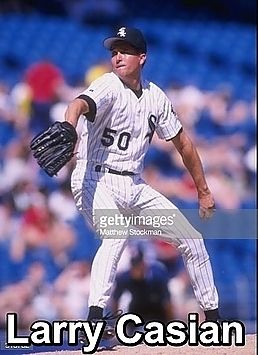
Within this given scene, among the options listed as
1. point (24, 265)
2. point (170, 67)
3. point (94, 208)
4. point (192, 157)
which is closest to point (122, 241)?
point (94, 208)

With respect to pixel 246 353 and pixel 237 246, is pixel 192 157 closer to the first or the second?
pixel 246 353

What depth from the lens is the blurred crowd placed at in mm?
3461

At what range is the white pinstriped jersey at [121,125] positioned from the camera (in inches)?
99.9

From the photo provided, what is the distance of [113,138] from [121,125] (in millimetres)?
37

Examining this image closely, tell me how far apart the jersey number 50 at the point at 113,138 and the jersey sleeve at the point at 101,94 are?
60 millimetres

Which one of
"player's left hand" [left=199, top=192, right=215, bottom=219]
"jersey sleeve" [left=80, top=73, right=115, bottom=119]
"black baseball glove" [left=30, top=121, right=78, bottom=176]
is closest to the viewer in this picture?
"black baseball glove" [left=30, top=121, right=78, bottom=176]

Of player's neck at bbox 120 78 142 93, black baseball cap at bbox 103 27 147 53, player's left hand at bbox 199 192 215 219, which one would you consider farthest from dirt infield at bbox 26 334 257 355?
black baseball cap at bbox 103 27 147 53

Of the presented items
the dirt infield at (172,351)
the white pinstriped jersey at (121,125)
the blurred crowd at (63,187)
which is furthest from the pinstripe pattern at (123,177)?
the blurred crowd at (63,187)

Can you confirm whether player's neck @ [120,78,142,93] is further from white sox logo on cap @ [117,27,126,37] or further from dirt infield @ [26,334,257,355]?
dirt infield @ [26,334,257,355]

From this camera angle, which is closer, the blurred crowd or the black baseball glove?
the black baseball glove

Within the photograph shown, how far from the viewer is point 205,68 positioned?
4527mm

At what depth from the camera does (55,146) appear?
2.40 meters

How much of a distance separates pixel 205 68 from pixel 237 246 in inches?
36.3

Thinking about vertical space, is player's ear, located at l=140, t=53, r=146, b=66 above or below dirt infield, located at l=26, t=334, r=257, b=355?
above
